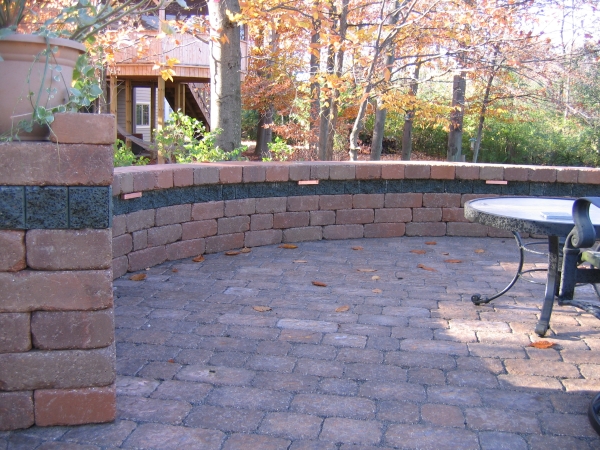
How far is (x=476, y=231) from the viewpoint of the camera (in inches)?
283

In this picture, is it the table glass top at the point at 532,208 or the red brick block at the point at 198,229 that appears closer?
the table glass top at the point at 532,208

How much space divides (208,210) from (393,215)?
7.09 feet

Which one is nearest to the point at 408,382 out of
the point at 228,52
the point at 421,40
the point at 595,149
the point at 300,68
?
the point at 228,52

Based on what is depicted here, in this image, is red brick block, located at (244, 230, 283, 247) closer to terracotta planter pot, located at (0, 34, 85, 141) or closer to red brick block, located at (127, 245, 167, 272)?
red brick block, located at (127, 245, 167, 272)

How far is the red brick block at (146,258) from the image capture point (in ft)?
17.4

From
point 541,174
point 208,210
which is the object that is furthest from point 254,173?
point 541,174

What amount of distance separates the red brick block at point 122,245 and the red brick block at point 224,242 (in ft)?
3.05

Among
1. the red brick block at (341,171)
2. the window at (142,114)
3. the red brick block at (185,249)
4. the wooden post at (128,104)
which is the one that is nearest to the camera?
the red brick block at (185,249)

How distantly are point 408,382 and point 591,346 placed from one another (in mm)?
1332

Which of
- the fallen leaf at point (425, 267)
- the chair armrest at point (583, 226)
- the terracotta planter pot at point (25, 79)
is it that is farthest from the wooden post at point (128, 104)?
the chair armrest at point (583, 226)

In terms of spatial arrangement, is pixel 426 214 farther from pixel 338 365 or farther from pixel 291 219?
pixel 338 365

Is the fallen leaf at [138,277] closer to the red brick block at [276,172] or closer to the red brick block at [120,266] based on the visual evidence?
the red brick block at [120,266]

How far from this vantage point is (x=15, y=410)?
265 cm

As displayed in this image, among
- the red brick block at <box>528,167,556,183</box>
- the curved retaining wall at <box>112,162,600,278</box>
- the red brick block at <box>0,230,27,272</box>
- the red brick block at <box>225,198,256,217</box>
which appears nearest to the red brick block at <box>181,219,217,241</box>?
the curved retaining wall at <box>112,162,600,278</box>
